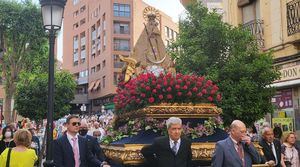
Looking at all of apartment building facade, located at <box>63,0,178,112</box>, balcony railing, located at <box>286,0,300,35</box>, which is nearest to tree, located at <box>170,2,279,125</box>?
balcony railing, located at <box>286,0,300,35</box>

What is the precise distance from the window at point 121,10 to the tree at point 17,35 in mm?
26944

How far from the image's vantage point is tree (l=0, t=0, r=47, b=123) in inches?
1367

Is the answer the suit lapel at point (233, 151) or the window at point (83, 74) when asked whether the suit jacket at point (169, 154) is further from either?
the window at point (83, 74)

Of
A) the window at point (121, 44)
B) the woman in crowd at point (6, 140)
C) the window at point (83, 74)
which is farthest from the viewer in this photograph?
the window at point (83, 74)

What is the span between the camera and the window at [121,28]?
62194 mm

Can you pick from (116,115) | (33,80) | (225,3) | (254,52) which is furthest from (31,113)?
(116,115)

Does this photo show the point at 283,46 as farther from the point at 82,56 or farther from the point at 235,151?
the point at 82,56

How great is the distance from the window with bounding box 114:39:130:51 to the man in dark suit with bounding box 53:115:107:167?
184ft

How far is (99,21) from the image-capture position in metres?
67.3

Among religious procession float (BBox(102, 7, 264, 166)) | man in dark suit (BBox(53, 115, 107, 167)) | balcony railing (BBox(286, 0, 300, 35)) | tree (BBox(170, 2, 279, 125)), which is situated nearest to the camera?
man in dark suit (BBox(53, 115, 107, 167))

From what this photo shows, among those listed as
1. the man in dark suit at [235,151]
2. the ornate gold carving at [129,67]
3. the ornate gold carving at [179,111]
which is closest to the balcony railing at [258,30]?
the ornate gold carving at [129,67]

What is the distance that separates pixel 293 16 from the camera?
16.2m

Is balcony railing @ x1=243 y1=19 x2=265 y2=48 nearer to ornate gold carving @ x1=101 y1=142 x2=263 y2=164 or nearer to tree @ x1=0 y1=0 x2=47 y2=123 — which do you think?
ornate gold carving @ x1=101 y1=142 x2=263 y2=164

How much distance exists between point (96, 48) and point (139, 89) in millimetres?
62475
